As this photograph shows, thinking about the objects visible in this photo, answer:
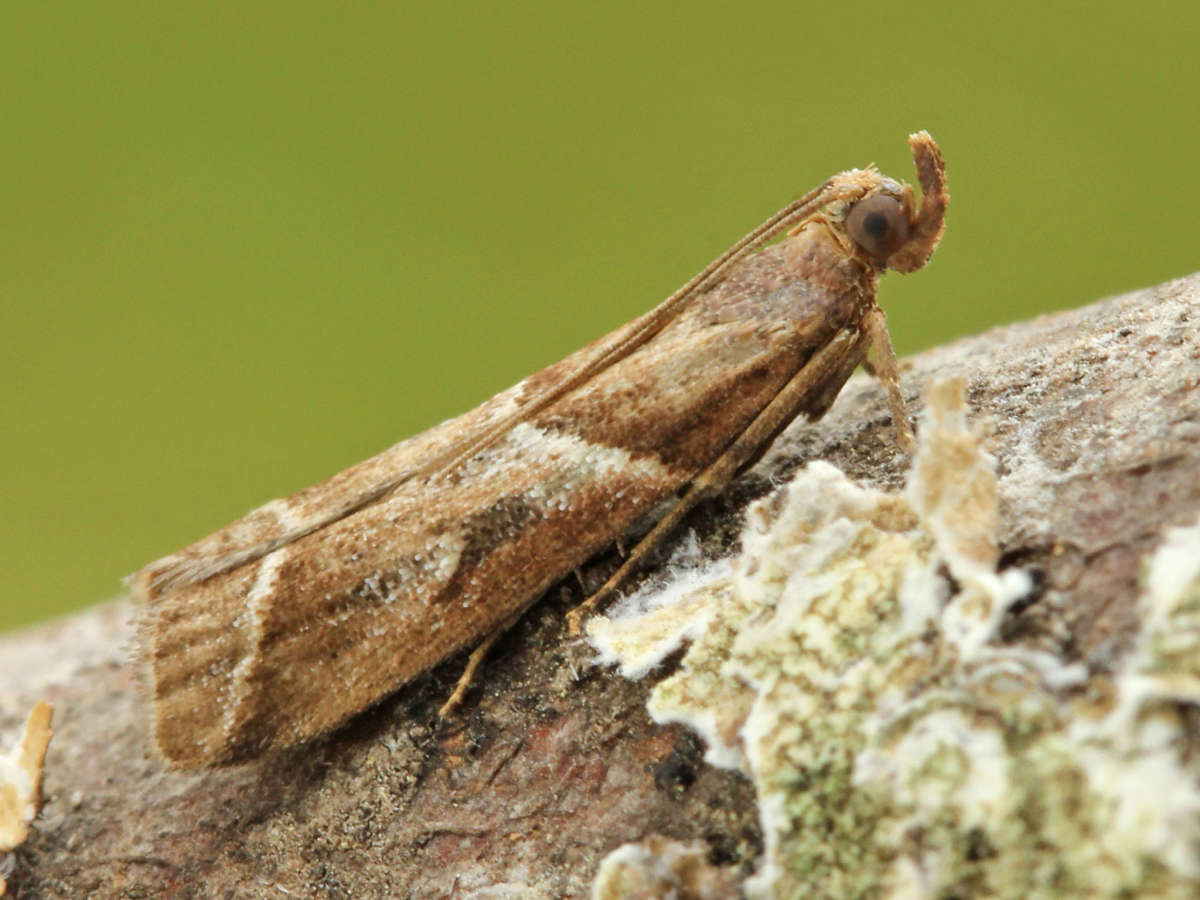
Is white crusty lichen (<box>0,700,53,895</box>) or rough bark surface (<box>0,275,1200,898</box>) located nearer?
rough bark surface (<box>0,275,1200,898</box>)

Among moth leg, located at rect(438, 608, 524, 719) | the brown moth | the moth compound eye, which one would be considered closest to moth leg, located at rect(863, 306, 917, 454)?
the brown moth

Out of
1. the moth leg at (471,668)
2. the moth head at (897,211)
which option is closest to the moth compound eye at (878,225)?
the moth head at (897,211)

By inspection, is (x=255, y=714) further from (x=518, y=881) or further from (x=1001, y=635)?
(x=1001, y=635)

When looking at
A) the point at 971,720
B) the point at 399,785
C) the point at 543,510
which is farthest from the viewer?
the point at 543,510

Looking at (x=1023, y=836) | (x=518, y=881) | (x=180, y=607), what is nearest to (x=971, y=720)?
(x=1023, y=836)

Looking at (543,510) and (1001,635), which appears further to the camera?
(543,510)

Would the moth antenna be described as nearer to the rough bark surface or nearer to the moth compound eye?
the moth compound eye

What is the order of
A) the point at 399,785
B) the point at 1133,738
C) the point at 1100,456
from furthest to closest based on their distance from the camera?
1. the point at 399,785
2. the point at 1100,456
3. the point at 1133,738

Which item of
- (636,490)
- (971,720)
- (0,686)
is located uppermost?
(0,686)
